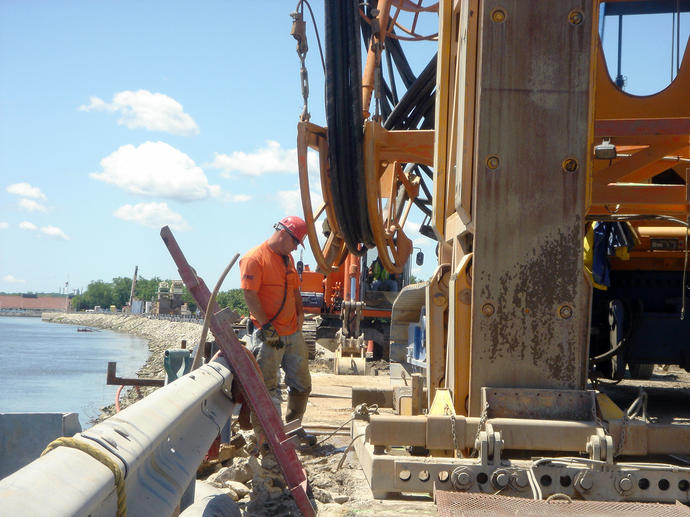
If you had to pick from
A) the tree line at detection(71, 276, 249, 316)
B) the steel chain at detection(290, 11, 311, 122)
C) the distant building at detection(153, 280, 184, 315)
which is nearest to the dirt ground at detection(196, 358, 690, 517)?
the steel chain at detection(290, 11, 311, 122)

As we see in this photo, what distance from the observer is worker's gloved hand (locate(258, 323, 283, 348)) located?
6.43 metres

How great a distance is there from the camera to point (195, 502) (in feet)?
12.3

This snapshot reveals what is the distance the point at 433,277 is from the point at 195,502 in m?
1.59

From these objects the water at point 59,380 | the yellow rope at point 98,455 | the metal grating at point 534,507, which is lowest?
the water at point 59,380

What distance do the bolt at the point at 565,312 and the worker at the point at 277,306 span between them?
353 cm

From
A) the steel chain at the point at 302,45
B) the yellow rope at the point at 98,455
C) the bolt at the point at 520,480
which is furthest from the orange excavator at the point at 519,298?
the steel chain at the point at 302,45

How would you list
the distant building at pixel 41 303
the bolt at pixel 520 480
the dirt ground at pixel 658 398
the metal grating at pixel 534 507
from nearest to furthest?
the metal grating at pixel 534 507, the bolt at pixel 520 480, the dirt ground at pixel 658 398, the distant building at pixel 41 303

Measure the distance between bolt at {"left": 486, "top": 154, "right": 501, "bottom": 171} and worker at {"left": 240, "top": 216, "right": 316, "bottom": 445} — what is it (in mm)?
3485

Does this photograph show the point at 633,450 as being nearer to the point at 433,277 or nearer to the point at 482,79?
the point at 433,277

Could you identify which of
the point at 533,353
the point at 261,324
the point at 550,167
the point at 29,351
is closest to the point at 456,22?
the point at 550,167

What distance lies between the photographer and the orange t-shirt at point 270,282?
642 cm

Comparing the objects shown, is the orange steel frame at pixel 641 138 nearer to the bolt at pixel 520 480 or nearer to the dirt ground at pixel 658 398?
the dirt ground at pixel 658 398

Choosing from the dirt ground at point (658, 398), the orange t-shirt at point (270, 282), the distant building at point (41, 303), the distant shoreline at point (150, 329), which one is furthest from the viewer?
the distant building at point (41, 303)

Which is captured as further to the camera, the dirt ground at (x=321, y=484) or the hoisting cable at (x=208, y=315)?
the hoisting cable at (x=208, y=315)
